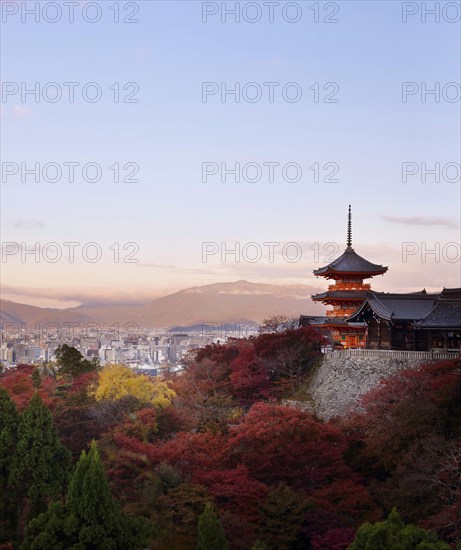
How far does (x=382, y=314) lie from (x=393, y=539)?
1480 centimetres

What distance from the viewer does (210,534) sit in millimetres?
18297

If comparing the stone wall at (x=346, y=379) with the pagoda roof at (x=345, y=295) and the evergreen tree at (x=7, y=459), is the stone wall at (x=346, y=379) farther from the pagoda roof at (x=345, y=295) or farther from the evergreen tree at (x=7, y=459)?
the evergreen tree at (x=7, y=459)

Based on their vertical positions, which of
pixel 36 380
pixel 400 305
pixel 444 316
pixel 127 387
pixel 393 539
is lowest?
pixel 393 539

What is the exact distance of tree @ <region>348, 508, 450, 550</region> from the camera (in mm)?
15992

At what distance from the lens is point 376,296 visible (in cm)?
3144

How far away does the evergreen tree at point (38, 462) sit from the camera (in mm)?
22812

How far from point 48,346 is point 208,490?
91146 mm

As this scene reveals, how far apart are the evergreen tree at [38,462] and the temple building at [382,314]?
14.1m

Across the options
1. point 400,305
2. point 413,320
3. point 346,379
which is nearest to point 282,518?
point 346,379

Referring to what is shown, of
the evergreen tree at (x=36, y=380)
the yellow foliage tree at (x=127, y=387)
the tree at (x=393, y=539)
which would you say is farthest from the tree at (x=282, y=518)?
the evergreen tree at (x=36, y=380)

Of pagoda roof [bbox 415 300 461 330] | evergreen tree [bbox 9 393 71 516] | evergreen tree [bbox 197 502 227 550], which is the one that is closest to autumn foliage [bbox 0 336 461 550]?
evergreen tree [bbox 197 502 227 550]

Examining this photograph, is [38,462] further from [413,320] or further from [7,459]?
[413,320]

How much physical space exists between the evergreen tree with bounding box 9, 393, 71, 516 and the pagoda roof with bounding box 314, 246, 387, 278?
63.1 feet

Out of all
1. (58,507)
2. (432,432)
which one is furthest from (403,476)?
(58,507)
